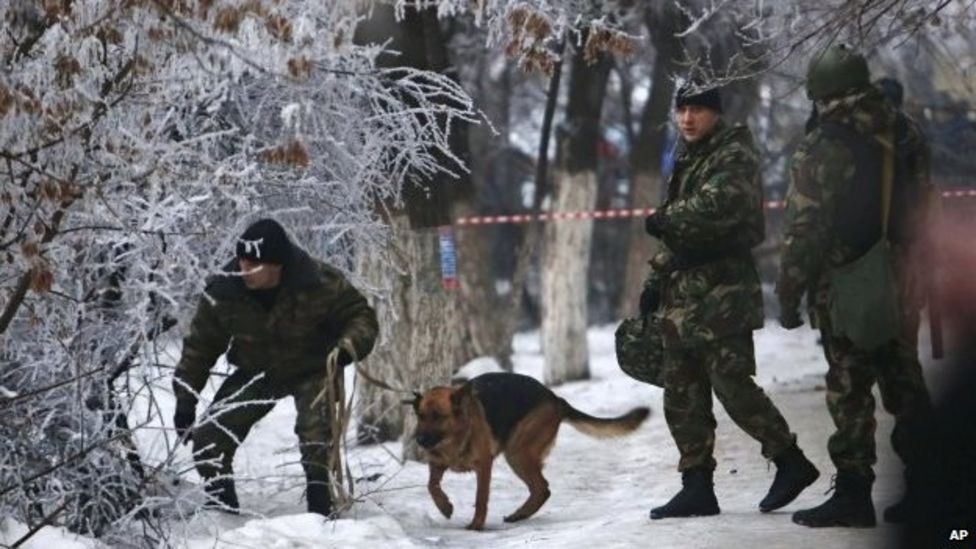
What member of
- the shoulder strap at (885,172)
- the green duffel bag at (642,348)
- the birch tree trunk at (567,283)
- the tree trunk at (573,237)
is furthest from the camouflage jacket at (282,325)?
the birch tree trunk at (567,283)

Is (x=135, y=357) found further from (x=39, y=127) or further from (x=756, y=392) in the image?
(x=756, y=392)

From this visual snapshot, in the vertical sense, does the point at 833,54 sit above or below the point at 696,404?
above

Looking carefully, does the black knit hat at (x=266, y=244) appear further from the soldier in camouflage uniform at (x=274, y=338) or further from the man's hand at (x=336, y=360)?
the man's hand at (x=336, y=360)


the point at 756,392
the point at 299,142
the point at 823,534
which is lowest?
the point at 823,534

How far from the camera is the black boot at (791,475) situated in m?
8.95

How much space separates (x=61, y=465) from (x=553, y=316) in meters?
11.3

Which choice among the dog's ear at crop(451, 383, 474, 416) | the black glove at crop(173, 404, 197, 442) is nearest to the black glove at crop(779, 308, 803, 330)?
the dog's ear at crop(451, 383, 474, 416)

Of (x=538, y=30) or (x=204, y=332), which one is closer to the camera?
(x=538, y=30)

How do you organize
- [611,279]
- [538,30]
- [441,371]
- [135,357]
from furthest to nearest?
[611,279], [441,371], [135,357], [538,30]

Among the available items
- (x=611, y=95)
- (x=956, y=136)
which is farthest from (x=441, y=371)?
(x=611, y=95)

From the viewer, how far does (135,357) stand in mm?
9453

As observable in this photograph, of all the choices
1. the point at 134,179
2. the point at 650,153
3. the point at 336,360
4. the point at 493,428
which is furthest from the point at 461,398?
the point at 650,153

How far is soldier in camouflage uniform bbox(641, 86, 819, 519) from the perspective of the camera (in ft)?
28.7

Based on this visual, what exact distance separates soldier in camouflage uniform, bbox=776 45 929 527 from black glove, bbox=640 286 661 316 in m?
0.77
